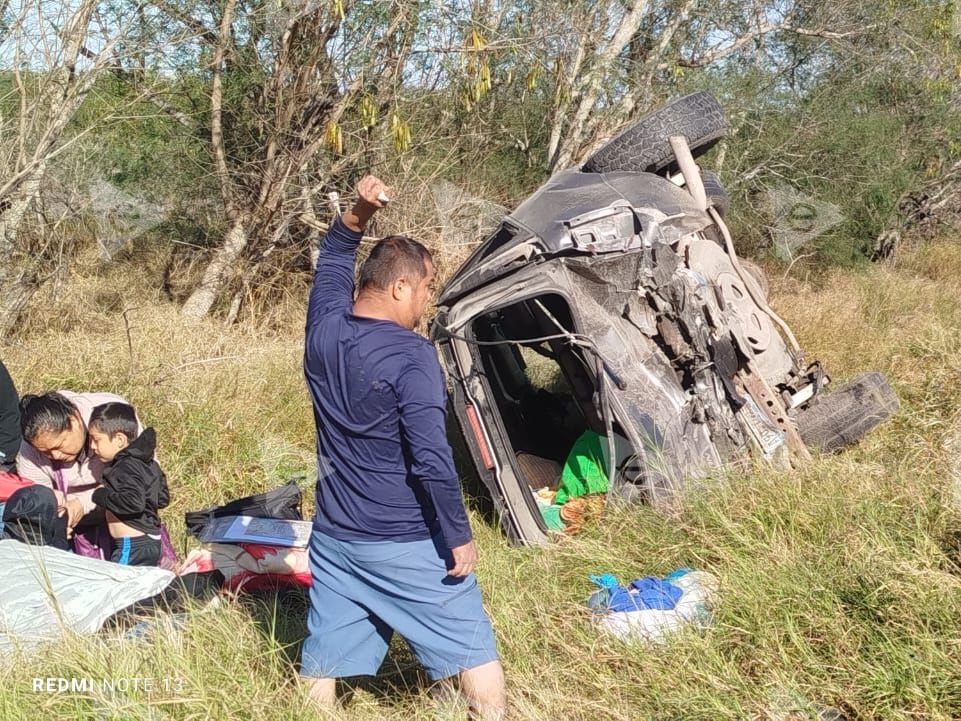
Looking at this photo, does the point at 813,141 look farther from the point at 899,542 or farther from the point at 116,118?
the point at 899,542

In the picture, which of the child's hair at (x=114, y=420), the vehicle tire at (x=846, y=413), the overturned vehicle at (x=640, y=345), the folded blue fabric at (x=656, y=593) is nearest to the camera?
the folded blue fabric at (x=656, y=593)

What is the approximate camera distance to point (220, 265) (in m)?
9.19

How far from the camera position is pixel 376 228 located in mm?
9164

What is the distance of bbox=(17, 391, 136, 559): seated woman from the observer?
4246 mm

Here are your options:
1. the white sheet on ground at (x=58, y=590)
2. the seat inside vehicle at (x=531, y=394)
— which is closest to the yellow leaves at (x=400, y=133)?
the seat inside vehicle at (x=531, y=394)

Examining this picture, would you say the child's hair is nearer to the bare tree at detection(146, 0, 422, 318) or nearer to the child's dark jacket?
the child's dark jacket

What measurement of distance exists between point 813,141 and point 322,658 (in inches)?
458

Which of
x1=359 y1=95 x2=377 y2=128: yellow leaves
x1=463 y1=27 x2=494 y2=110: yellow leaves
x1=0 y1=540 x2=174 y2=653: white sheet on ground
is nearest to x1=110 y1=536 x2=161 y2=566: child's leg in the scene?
x1=0 y1=540 x2=174 y2=653: white sheet on ground

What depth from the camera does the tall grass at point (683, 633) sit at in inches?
118

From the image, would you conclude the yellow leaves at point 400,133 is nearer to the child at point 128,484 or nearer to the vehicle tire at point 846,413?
the vehicle tire at point 846,413

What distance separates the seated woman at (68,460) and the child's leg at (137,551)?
0.20 meters

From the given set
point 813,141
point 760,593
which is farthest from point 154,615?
point 813,141

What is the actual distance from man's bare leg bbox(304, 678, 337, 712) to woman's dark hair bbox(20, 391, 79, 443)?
2057 mm

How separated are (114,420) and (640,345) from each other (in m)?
2.51
